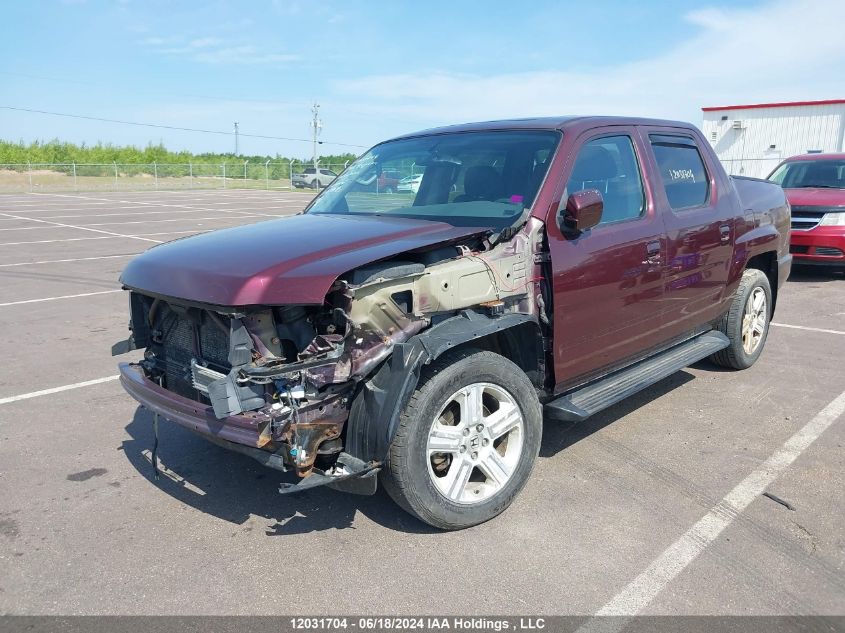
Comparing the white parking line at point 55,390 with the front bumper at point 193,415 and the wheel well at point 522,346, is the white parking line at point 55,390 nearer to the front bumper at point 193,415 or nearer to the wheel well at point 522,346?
the front bumper at point 193,415

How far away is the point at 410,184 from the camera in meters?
4.55

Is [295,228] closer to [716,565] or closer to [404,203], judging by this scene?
[404,203]

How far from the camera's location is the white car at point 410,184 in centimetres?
451

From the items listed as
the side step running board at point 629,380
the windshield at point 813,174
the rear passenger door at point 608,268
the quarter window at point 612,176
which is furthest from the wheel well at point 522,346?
the windshield at point 813,174

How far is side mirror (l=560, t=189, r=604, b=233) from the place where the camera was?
12.2 ft

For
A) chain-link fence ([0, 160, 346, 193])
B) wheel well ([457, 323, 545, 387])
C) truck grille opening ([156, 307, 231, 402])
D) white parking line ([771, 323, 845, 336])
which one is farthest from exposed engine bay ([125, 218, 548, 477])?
chain-link fence ([0, 160, 346, 193])

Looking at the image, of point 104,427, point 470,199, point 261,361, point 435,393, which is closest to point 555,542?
point 435,393

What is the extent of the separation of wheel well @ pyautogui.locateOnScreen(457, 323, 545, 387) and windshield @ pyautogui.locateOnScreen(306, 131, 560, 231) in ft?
1.89

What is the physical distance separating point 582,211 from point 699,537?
5.68 ft

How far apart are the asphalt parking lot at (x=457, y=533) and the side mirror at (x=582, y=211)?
1.42m

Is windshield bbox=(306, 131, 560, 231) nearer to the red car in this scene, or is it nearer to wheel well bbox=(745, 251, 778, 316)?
wheel well bbox=(745, 251, 778, 316)

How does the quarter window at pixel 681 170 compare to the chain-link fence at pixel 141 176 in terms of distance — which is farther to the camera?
the chain-link fence at pixel 141 176

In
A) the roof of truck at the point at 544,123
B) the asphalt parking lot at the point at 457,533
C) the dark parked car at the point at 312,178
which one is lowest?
the asphalt parking lot at the point at 457,533

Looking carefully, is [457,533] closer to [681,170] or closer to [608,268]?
[608,268]
